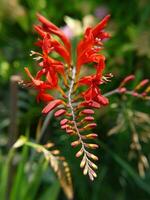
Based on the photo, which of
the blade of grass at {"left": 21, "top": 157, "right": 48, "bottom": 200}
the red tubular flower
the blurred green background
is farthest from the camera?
the blurred green background

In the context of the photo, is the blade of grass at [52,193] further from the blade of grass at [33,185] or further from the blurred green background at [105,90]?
the blade of grass at [33,185]

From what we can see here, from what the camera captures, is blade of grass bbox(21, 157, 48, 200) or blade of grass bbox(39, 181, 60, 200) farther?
blade of grass bbox(39, 181, 60, 200)

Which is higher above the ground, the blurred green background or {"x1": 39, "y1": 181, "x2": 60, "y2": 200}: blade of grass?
the blurred green background

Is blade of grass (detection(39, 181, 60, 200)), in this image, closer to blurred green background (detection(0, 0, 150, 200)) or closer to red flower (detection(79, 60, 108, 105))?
blurred green background (detection(0, 0, 150, 200))

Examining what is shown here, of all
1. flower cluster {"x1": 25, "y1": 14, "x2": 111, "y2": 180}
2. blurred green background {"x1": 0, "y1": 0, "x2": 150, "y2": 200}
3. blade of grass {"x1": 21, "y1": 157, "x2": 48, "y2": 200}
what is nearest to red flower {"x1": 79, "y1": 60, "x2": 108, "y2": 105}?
flower cluster {"x1": 25, "y1": 14, "x2": 111, "y2": 180}

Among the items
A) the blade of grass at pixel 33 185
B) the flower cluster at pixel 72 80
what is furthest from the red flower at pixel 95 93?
the blade of grass at pixel 33 185

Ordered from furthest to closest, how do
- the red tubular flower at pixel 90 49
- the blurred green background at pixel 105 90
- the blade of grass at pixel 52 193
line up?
1. the blurred green background at pixel 105 90
2. the blade of grass at pixel 52 193
3. the red tubular flower at pixel 90 49

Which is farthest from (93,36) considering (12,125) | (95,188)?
(95,188)

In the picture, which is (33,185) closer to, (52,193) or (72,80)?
(52,193)

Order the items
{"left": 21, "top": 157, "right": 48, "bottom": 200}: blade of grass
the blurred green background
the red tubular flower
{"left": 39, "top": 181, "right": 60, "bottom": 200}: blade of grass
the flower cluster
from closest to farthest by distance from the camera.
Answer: the flower cluster → the red tubular flower → {"left": 21, "top": 157, "right": 48, "bottom": 200}: blade of grass → {"left": 39, "top": 181, "right": 60, "bottom": 200}: blade of grass → the blurred green background

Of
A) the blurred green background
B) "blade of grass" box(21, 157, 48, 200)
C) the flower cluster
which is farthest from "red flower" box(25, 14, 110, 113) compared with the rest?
the blurred green background
